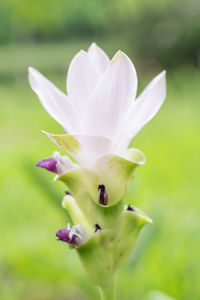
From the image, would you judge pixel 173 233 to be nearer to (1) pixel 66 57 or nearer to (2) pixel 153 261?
(2) pixel 153 261

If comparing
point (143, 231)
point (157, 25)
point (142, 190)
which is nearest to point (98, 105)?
point (143, 231)

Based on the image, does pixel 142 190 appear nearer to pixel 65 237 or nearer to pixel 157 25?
pixel 65 237

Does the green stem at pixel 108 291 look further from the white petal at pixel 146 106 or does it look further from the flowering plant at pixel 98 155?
the white petal at pixel 146 106

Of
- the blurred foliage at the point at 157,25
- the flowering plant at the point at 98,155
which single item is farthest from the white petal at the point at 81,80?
the blurred foliage at the point at 157,25

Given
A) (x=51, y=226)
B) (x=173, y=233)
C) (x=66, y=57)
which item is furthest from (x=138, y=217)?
(x=66, y=57)

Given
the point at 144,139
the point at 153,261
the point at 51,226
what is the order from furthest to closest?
the point at 144,139, the point at 51,226, the point at 153,261

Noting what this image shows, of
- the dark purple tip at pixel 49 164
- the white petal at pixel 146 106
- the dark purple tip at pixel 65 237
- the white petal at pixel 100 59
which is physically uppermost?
the white petal at pixel 100 59
